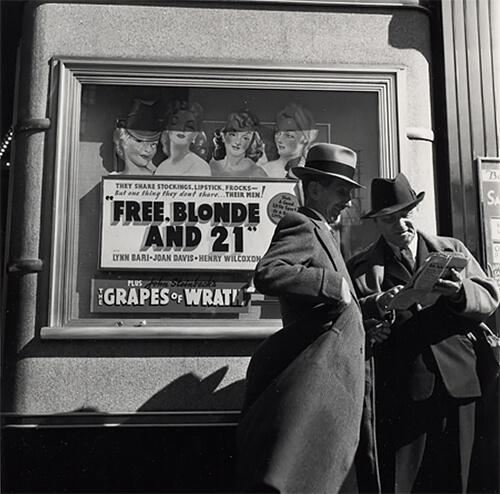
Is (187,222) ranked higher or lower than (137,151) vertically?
lower

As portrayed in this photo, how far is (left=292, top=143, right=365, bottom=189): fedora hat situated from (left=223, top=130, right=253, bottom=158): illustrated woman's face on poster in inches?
53.4

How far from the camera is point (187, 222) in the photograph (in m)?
5.11

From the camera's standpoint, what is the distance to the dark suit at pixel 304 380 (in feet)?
11.1

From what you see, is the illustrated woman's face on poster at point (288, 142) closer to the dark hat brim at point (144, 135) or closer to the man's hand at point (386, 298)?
the dark hat brim at point (144, 135)

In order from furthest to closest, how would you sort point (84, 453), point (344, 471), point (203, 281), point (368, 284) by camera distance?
point (203, 281), point (84, 453), point (368, 284), point (344, 471)

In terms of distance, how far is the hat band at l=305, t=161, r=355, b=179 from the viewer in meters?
3.87

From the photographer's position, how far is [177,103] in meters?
5.25

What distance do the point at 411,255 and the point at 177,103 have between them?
2.10 m

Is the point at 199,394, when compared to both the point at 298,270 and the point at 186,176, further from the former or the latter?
the point at 298,270

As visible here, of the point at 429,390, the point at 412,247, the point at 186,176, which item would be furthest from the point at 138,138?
the point at 429,390

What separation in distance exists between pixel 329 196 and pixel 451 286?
84cm

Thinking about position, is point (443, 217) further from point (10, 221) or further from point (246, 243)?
point (10, 221)

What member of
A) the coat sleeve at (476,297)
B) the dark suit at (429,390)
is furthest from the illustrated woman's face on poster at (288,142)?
the coat sleeve at (476,297)

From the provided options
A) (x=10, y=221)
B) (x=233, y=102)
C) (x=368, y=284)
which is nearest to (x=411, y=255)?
(x=368, y=284)
